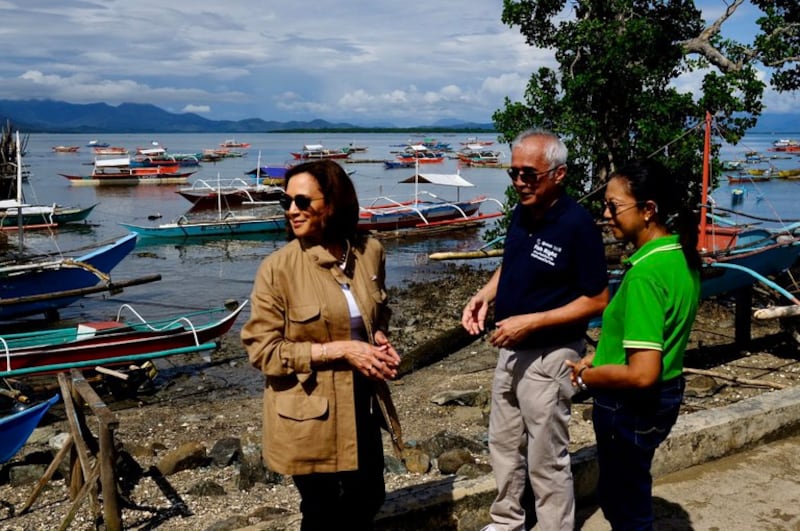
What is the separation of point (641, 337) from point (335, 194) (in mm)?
1287

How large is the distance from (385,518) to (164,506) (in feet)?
11.0

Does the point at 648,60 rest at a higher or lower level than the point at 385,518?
higher

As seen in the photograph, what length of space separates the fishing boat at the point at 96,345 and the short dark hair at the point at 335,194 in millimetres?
7425

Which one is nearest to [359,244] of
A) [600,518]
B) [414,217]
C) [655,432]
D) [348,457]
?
[348,457]

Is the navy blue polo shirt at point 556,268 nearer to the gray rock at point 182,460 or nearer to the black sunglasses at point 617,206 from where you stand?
the black sunglasses at point 617,206

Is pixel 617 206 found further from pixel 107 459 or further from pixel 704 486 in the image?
pixel 107 459

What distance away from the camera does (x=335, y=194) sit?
2.83 meters

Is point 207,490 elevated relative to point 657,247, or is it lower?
lower

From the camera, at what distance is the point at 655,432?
2.75 metres

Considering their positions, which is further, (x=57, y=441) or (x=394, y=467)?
(x=57, y=441)

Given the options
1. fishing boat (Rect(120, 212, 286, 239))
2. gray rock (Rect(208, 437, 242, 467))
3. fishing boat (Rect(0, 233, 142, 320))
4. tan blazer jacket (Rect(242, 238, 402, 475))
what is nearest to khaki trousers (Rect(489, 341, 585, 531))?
tan blazer jacket (Rect(242, 238, 402, 475))

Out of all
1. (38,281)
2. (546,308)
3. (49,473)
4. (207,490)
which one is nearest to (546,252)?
(546,308)

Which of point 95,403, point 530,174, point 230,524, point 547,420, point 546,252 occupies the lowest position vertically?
point 230,524

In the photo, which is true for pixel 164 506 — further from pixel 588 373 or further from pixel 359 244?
pixel 588 373
